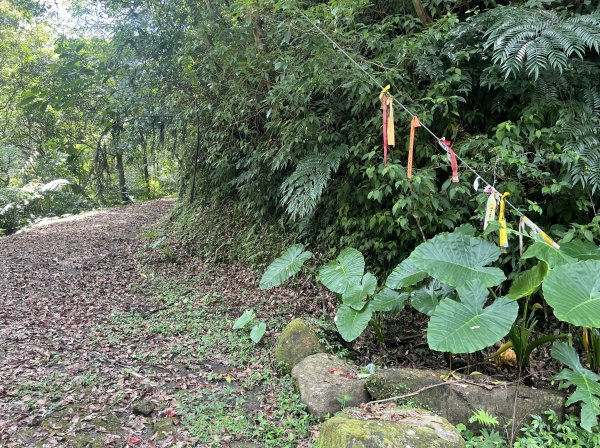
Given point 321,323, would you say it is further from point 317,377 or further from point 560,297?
point 560,297

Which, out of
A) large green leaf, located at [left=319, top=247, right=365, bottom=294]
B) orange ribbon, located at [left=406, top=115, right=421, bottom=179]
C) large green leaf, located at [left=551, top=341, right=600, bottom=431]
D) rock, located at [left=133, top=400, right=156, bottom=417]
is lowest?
rock, located at [left=133, top=400, right=156, bottom=417]

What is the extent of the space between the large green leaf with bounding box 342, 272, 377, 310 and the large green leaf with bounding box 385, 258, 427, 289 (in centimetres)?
18

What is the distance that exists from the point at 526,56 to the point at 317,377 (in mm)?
3086

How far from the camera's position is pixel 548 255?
2.72m

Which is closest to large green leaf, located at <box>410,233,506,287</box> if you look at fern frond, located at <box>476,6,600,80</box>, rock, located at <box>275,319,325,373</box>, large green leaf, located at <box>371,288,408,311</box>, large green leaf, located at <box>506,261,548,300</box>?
large green leaf, located at <box>506,261,548,300</box>

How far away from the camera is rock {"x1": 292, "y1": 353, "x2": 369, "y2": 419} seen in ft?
9.61

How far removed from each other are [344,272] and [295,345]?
0.82 meters

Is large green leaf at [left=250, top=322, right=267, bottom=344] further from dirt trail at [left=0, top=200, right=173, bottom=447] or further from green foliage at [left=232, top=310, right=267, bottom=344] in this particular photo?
dirt trail at [left=0, top=200, right=173, bottom=447]

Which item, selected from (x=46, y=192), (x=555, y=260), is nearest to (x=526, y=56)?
(x=555, y=260)

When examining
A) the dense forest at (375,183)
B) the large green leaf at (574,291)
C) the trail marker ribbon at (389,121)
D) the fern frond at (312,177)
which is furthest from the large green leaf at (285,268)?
the large green leaf at (574,291)

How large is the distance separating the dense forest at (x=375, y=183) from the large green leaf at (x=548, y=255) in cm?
2

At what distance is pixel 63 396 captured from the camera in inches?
120

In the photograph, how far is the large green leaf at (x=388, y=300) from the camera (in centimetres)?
337

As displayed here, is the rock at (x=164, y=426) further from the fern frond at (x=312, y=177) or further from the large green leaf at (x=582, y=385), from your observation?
the large green leaf at (x=582, y=385)
